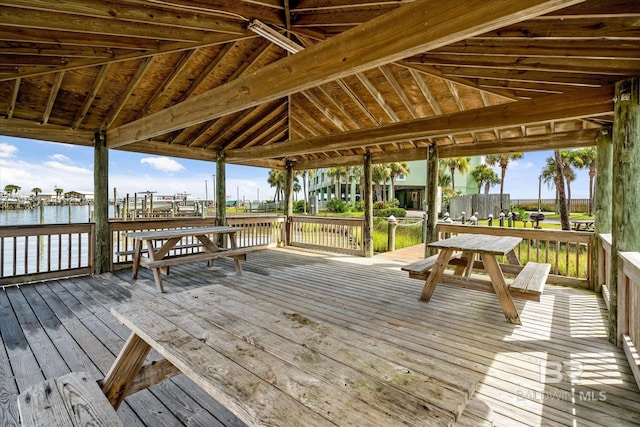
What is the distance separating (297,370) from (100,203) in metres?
5.80

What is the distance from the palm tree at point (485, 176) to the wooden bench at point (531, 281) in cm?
2941

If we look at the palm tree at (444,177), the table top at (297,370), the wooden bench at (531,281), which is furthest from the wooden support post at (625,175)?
the palm tree at (444,177)

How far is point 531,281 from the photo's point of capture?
10.4 feet

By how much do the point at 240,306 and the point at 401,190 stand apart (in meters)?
29.6

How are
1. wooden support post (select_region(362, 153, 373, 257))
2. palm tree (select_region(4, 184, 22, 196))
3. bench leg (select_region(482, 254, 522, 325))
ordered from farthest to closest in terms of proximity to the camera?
palm tree (select_region(4, 184, 22, 196)) < wooden support post (select_region(362, 153, 373, 257)) < bench leg (select_region(482, 254, 522, 325))

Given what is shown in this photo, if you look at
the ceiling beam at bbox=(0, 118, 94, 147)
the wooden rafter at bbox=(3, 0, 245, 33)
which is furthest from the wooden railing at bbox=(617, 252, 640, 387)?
the ceiling beam at bbox=(0, 118, 94, 147)

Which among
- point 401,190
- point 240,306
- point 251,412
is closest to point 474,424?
point 251,412

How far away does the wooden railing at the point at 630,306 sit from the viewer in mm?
2320

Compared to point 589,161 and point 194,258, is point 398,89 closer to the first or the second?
point 194,258

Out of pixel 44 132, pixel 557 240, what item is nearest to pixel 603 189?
pixel 557 240

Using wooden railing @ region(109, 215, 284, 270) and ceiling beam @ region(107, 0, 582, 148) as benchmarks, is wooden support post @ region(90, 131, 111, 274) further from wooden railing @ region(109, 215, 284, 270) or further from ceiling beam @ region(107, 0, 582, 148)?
ceiling beam @ region(107, 0, 582, 148)

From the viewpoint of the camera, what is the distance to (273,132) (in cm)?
737

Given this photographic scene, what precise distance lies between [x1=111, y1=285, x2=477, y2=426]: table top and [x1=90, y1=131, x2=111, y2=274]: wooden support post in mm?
4597

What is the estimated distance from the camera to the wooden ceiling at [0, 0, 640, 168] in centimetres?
211
